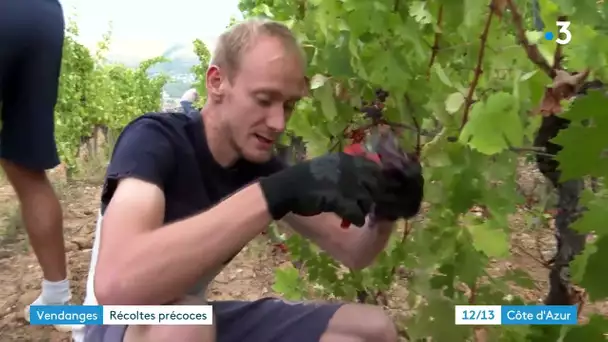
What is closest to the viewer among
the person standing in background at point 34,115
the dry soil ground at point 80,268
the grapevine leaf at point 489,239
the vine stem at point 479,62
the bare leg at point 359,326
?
the vine stem at point 479,62

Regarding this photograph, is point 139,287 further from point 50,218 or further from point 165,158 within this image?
point 50,218

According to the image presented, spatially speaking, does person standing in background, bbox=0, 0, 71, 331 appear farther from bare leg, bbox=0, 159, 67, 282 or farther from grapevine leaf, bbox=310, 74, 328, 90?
grapevine leaf, bbox=310, 74, 328, 90

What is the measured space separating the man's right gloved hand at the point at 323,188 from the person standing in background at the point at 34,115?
4.09ft

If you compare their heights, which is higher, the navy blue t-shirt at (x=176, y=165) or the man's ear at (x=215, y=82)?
the man's ear at (x=215, y=82)

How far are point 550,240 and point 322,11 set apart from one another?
8.19 feet

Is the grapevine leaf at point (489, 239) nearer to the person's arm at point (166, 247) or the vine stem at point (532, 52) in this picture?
the vine stem at point (532, 52)

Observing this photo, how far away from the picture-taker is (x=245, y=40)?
126 cm

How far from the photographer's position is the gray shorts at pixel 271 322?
4.94 feet

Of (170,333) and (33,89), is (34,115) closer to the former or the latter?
(33,89)

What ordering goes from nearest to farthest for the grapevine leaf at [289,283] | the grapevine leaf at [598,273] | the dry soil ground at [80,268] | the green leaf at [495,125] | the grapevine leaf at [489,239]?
the grapevine leaf at [598,273] → the green leaf at [495,125] → the grapevine leaf at [489,239] → the grapevine leaf at [289,283] → the dry soil ground at [80,268]

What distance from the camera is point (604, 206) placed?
0.81 meters

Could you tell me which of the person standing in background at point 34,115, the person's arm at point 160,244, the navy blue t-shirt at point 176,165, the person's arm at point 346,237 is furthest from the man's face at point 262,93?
the person standing in background at point 34,115

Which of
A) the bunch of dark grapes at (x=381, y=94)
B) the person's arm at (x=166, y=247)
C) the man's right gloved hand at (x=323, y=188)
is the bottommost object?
the person's arm at (x=166, y=247)

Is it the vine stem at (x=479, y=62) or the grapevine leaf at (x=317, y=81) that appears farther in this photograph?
the grapevine leaf at (x=317, y=81)
